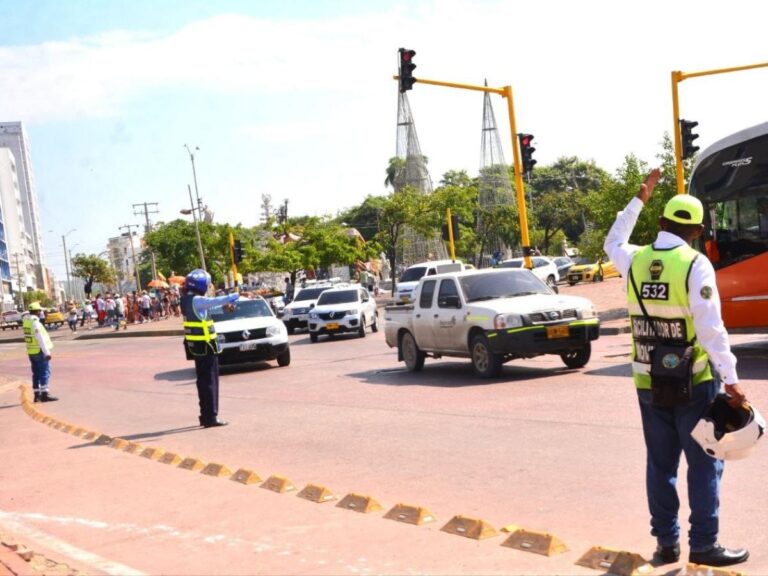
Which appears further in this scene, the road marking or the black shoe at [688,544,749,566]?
the road marking

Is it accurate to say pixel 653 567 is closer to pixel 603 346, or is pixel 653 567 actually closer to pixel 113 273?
pixel 603 346

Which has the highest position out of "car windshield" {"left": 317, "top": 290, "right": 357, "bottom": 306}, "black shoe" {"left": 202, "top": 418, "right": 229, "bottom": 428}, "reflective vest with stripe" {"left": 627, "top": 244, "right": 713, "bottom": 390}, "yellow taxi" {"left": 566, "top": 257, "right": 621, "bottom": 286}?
"reflective vest with stripe" {"left": 627, "top": 244, "right": 713, "bottom": 390}

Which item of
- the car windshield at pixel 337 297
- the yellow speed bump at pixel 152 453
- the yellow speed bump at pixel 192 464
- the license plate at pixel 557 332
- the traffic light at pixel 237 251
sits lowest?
the yellow speed bump at pixel 152 453

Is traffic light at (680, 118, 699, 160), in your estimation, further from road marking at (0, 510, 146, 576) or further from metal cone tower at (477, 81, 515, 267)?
metal cone tower at (477, 81, 515, 267)

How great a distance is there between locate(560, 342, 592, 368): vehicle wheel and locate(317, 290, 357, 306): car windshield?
15.5 meters

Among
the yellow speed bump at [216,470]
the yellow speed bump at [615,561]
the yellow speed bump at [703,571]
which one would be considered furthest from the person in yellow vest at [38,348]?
the yellow speed bump at [703,571]

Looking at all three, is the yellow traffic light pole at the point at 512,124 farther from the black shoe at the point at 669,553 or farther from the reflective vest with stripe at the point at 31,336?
the black shoe at the point at 669,553

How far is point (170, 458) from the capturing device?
35.3 feet

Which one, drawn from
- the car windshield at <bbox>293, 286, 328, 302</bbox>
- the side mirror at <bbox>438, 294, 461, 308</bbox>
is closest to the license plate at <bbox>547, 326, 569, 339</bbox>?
the side mirror at <bbox>438, 294, 461, 308</bbox>

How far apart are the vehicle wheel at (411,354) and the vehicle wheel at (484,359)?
2064 millimetres

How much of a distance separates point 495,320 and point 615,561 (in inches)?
389

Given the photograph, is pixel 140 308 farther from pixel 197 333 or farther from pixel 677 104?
pixel 197 333

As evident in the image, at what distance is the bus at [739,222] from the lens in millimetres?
15391

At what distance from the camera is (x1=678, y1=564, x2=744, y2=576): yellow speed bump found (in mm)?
5145
